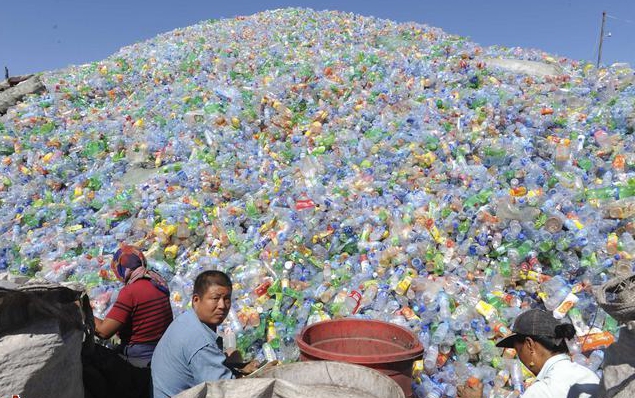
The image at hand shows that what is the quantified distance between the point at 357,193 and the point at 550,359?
3.94 meters

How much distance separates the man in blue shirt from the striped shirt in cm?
77

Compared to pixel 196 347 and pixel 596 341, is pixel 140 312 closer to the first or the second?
pixel 196 347

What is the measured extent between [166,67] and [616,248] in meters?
11.8

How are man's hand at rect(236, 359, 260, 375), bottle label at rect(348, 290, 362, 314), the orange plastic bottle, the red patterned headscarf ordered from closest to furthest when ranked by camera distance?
the red patterned headscarf
man's hand at rect(236, 359, 260, 375)
the orange plastic bottle
bottle label at rect(348, 290, 362, 314)

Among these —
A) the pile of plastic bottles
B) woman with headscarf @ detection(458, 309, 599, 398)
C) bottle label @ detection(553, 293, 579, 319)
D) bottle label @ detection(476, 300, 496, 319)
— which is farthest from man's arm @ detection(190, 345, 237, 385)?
bottle label @ detection(553, 293, 579, 319)

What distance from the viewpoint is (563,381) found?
2701 millimetres

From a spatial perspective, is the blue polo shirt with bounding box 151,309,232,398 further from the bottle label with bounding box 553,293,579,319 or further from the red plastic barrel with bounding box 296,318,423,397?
the bottle label with bounding box 553,293,579,319

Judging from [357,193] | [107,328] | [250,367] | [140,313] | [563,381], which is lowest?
[250,367]

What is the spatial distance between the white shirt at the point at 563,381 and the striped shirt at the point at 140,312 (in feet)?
8.48

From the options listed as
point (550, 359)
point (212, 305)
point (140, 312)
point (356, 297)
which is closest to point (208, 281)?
point (212, 305)

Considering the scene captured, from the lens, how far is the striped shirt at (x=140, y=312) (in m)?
3.65

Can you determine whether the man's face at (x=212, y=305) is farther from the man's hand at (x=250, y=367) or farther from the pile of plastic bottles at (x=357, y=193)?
the pile of plastic bottles at (x=357, y=193)

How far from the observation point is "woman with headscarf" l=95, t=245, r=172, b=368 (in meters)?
3.62

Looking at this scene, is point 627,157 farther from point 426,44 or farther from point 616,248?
point 426,44
